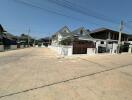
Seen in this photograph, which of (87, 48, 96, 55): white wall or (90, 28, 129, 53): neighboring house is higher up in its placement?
(90, 28, 129, 53): neighboring house

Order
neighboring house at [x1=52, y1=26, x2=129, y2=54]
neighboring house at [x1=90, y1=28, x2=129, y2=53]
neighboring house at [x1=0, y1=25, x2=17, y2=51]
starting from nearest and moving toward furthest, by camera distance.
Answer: neighboring house at [x1=52, y1=26, x2=129, y2=54], neighboring house at [x1=90, y1=28, x2=129, y2=53], neighboring house at [x1=0, y1=25, x2=17, y2=51]

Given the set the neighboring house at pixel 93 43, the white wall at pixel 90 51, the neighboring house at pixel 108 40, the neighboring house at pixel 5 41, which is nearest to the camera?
the neighboring house at pixel 93 43

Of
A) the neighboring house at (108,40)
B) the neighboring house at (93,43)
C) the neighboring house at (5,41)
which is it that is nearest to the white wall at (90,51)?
the neighboring house at (93,43)

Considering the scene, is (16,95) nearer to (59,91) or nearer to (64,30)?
(59,91)

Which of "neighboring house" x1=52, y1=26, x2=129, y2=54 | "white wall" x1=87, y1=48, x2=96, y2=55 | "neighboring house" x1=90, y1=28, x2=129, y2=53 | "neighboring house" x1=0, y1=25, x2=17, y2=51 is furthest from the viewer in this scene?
"neighboring house" x1=0, y1=25, x2=17, y2=51

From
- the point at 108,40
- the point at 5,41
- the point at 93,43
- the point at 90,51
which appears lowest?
the point at 90,51

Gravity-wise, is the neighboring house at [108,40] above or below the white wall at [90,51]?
above

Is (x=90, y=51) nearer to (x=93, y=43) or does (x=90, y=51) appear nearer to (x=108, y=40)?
(x=93, y=43)

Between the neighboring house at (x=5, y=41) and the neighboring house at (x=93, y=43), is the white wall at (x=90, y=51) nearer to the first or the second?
the neighboring house at (x=93, y=43)

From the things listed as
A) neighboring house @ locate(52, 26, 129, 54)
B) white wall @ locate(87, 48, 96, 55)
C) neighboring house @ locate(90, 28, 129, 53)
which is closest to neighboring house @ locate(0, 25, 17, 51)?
neighboring house @ locate(52, 26, 129, 54)

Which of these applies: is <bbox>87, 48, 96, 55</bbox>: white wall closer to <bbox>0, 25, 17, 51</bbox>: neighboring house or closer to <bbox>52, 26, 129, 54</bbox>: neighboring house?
<bbox>52, 26, 129, 54</bbox>: neighboring house

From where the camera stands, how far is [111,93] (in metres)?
6.00

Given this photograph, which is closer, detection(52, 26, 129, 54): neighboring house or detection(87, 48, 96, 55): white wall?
detection(52, 26, 129, 54): neighboring house

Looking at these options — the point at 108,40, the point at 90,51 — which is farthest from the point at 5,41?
the point at 90,51
